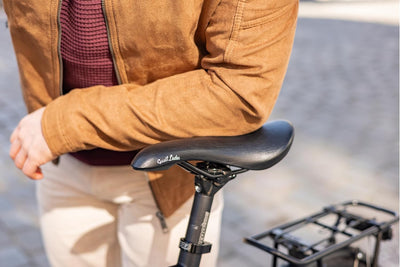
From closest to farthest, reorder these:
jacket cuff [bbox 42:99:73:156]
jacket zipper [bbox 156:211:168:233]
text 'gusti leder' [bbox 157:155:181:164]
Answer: text 'gusti leder' [bbox 157:155:181:164] < jacket cuff [bbox 42:99:73:156] < jacket zipper [bbox 156:211:168:233]

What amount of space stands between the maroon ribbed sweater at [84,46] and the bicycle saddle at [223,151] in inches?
11.8

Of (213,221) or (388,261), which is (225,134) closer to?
(213,221)

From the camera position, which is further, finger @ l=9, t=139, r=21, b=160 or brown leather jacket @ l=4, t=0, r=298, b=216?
finger @ l=9, t=139, r=21, b=160

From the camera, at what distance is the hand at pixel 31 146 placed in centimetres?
117

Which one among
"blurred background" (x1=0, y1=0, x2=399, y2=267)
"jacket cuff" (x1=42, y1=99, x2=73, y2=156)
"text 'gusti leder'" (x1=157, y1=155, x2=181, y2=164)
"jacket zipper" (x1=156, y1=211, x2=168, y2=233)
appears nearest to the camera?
"text 'gusti leder'" (x1=157, y1=155, x2=181, y2=164)

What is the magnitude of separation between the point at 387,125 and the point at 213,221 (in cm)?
438

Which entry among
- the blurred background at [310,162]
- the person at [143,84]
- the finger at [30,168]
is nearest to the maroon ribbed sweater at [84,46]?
Result: the person at [143,84]

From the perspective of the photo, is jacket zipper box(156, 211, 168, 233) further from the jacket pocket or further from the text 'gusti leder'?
the jacket pocket

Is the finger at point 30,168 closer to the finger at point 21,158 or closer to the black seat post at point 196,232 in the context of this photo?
the finger at point 21,158

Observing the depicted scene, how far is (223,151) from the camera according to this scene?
3.43 ft

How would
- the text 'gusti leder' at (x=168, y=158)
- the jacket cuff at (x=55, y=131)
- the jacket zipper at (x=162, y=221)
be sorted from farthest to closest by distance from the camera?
the jacket zipper at (x=162, y=221) → the jacket cuff at (x=55, y=131) → the text 'gusti leder' at (x=168, y=158)

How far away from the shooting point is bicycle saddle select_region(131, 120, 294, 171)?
1.00 meters

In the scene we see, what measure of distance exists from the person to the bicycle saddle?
0.06 metres

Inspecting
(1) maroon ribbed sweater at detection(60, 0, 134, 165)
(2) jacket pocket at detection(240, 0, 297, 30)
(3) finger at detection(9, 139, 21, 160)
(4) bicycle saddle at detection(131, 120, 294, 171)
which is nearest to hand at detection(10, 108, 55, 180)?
(3) finger at detection(9, 139, 21, 160)
